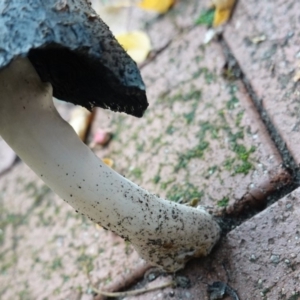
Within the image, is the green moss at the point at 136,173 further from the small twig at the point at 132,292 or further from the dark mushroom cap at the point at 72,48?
the dark mushroom cap at the point at 72,48

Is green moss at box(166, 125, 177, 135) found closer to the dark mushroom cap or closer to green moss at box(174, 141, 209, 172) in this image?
green moss at box(174, 141, 209, 172)

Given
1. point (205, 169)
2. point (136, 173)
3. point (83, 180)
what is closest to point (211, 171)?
point (205, 169)

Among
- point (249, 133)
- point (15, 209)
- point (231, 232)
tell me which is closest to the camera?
point (231, 232)

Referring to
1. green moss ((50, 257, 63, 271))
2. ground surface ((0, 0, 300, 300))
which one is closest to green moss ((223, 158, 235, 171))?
ground surface ((0, 0, 300, 300))

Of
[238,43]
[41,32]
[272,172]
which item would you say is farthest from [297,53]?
[41,32]

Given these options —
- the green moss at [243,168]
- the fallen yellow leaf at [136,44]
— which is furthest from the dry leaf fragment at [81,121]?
the green moss at [243,168]

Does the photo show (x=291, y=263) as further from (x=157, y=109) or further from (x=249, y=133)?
(x=157, y=109)
